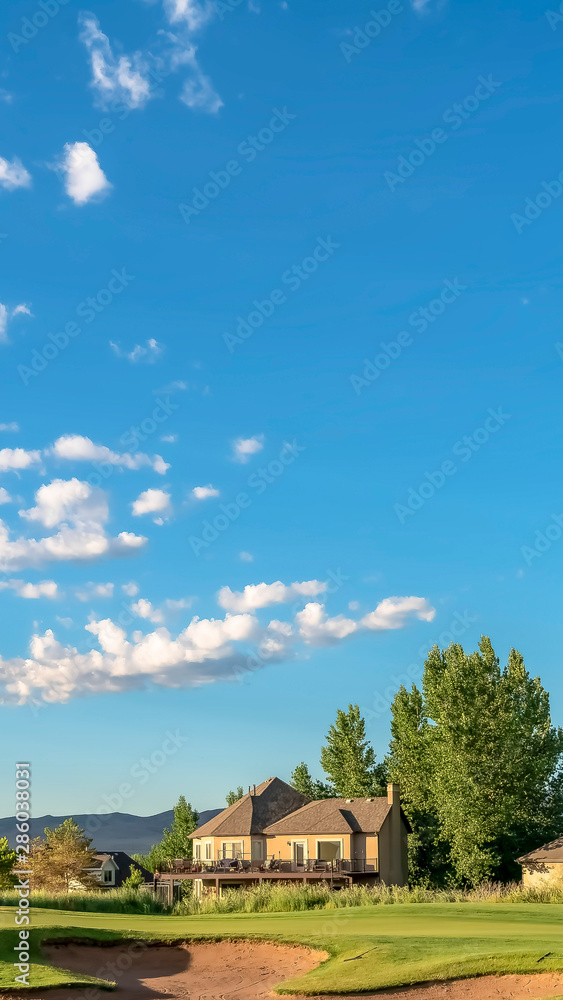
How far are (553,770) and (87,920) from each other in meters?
42.6

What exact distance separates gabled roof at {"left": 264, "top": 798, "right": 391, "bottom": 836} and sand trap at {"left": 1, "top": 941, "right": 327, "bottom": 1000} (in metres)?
32.4

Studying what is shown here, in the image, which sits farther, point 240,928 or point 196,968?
point 240,928

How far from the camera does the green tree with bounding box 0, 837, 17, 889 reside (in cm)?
6022

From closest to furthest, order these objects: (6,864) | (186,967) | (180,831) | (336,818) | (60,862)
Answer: (186,967) → (336,818) → (60,862) → (6,864) → (180,831)

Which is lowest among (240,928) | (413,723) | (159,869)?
(159,869)

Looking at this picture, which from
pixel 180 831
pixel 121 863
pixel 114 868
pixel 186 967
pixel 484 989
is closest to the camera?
pixel 484 989

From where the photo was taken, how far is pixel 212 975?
672 inches

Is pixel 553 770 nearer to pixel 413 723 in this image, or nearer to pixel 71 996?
pixel 413 723

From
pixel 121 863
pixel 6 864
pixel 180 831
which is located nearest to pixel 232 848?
pixel 6 864

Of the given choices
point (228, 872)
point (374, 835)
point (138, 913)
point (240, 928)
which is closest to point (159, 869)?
point (228, 872)

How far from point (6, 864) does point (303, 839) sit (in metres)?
25.6

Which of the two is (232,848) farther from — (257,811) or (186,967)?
(186,967)

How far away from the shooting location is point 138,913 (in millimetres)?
31094

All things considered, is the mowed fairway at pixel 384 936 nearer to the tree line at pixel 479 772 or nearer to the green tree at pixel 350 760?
the tree line at pixel 479 772
